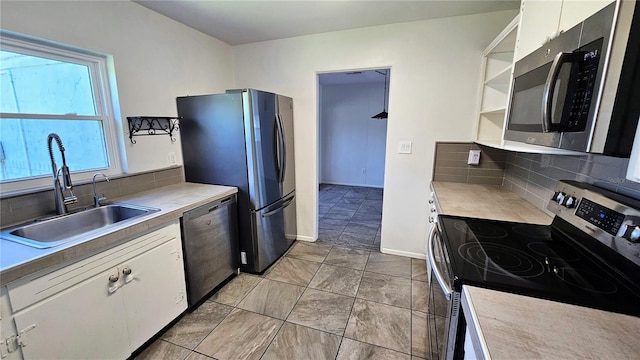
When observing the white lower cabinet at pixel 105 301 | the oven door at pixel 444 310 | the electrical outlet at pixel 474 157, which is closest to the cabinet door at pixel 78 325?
the white lower cabinet at pixel 105 301

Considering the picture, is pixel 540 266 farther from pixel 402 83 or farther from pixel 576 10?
pixel 402 83

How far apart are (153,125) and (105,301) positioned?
57.2 inches

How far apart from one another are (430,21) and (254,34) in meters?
1.72

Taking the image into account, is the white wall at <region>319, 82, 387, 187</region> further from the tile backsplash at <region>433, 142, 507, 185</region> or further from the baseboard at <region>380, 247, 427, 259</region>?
the tile backsplash at <region>433, 142, 507, 185</region>

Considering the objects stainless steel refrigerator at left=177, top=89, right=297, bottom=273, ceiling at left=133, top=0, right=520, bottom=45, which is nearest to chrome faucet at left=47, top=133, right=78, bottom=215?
stainless steel refrigerator at left=177, top=89, right=297, bottom=273

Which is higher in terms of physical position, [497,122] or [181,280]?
[497,122]

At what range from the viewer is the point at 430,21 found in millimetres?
2379

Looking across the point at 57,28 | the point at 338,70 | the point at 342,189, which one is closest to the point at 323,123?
the point at 342,189

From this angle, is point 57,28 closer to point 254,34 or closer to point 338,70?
point 254,34

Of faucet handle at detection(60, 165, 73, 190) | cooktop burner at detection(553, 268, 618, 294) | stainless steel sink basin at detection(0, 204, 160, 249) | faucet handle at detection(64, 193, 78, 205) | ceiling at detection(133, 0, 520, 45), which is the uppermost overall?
ceiling at detection(133, 0, 520, 45)

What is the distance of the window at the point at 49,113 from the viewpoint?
1.53 metres

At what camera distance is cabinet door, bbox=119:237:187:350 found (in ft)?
5.02

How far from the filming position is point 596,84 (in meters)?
0.74

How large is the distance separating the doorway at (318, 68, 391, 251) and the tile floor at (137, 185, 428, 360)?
2189mm
